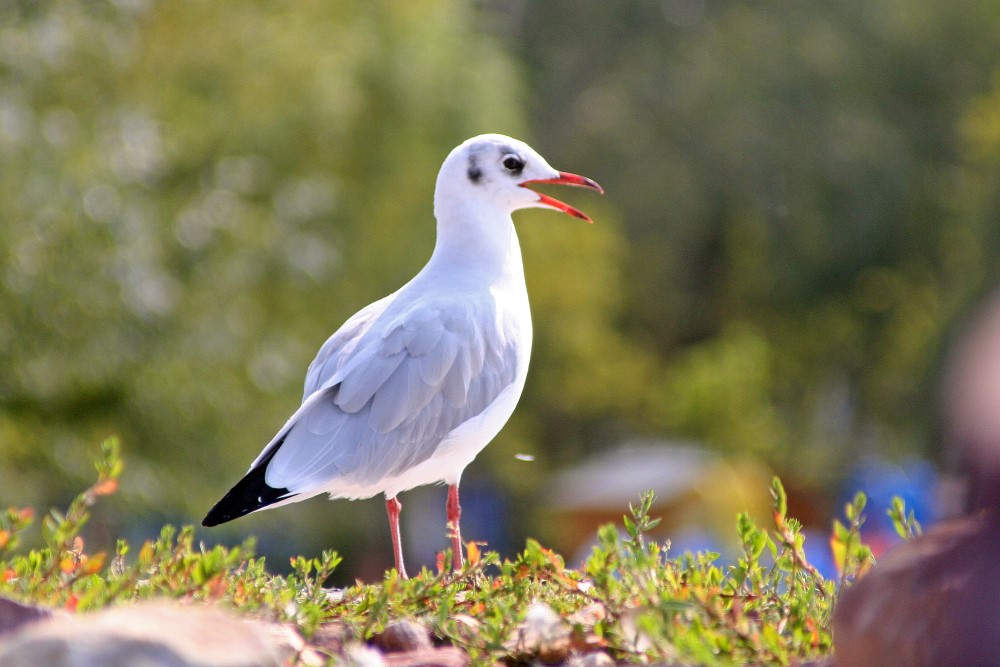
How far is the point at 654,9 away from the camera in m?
29.0

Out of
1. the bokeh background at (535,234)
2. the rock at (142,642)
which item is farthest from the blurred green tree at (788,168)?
the rock at (142,642)

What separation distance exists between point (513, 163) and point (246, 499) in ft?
5.94

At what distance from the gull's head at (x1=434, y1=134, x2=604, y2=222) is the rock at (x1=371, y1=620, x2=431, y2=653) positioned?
2.31 m

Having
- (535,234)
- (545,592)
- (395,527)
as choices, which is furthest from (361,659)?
(535,234)

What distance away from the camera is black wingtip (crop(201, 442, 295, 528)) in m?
4.28

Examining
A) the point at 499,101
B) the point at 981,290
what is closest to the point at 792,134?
the point at 981,290

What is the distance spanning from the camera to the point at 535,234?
904 inches

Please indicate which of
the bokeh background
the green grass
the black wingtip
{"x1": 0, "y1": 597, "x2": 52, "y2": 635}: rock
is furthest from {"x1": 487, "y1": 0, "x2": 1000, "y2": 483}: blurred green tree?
{"x1": 0, "y1": 597, "x2": 52, "y2": 635}: rock

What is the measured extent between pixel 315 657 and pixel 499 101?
16814 mm

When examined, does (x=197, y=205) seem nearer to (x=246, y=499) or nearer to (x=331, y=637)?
(x=246, y=499)

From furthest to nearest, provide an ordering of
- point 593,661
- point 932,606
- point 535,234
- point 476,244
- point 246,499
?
point 535,234
point 476,244
point 246,499
point 593,661
point 932,606

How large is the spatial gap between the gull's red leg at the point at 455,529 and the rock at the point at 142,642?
1.46 meters

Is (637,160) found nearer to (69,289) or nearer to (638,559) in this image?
(69,289)

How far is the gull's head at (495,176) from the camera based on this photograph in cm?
536
